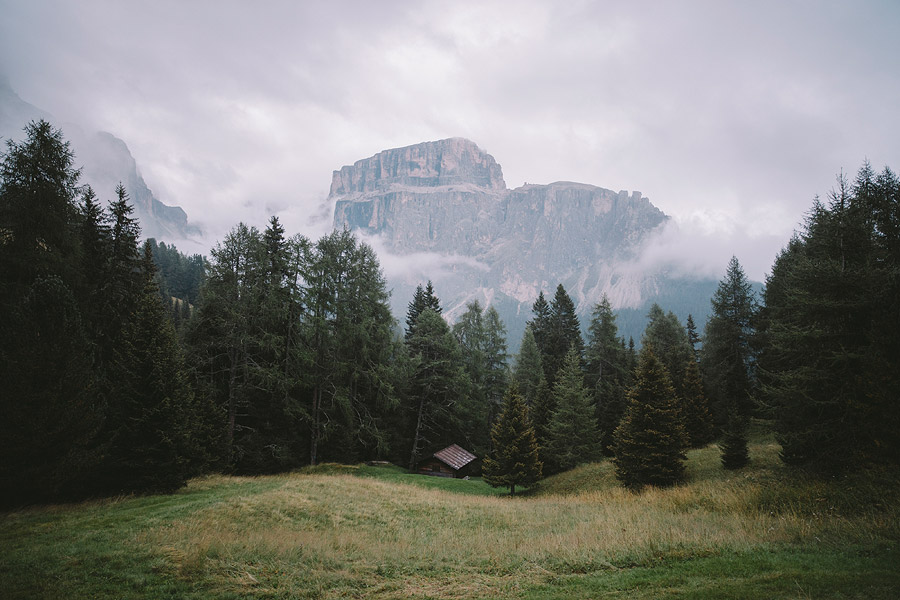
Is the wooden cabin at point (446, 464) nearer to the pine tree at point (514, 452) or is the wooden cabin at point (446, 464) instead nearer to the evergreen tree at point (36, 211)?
the pine tree at point (514, 452)

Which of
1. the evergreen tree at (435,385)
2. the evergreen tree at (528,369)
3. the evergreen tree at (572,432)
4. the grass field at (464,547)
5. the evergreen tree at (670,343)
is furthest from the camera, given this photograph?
the evergreen tree at (528,369)

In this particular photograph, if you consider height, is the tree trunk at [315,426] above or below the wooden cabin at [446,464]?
above

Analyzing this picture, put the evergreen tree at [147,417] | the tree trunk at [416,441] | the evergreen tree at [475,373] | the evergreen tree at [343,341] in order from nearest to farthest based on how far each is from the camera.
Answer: the evergreen tree at [147,417], the evergreen tree at [343,341], the tree trunk at [416,441], the evergreen tree at [475,373]

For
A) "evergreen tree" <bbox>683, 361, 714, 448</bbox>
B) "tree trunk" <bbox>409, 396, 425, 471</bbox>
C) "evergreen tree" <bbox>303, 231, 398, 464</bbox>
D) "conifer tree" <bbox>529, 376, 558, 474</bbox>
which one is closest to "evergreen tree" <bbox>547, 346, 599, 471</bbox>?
"conifer tree" <bbox>529, 376, 558, 474</bbox>

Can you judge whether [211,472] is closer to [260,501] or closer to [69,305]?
[260,501]

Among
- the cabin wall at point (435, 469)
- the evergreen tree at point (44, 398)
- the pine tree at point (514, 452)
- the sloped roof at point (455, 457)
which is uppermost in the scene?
the evergreen tree at point (44, 398)

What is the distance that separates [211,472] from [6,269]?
13365mm

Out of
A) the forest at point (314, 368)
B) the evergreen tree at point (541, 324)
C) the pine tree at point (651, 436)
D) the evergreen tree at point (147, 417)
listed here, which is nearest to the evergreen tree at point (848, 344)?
the forest at point (314, 368)

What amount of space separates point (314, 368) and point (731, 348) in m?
35.6

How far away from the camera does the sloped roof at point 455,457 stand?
3291cm

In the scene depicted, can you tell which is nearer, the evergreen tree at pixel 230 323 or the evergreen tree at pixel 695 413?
the evergreen tree at pixel 230 323

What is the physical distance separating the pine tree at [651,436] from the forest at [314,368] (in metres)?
0.10

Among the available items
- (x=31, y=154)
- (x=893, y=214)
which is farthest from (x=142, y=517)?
(x=893, y=214)

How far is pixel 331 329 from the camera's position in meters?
26.3
